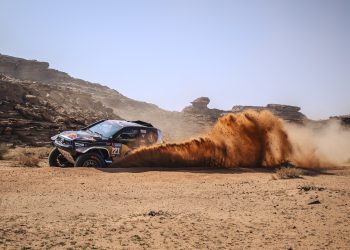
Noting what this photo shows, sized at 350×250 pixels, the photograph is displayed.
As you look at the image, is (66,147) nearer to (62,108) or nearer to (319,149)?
(319,149)

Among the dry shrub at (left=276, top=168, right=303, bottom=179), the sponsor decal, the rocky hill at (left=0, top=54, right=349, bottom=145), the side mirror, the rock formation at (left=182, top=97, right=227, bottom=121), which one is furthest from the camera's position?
the rock formation at (left=182, top=97, right=227, bottom=121)

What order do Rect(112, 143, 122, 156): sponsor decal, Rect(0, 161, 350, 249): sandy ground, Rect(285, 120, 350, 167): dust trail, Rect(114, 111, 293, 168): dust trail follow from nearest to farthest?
Rect(0, 161, 350, 249): sandy ground → Rect(112, 143, 122, 156): sponsor decal → Rect(114, 111, 293, 168): dust trail → Rect(285, 120, 350, 167): dust trail

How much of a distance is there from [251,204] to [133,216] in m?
2.56

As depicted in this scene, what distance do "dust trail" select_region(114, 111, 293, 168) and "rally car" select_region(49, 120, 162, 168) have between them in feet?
1.24

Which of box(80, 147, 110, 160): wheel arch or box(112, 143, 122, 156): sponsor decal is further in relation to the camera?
box(112, 143, 122, 156): sponsor decal

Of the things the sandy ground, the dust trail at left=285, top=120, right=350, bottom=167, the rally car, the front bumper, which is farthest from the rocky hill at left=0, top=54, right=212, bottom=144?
the sandy ground

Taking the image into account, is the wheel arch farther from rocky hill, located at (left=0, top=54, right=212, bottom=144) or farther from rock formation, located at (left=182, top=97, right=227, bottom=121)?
rock formation, located at (left=182, top=97, right=227, bottom=121)

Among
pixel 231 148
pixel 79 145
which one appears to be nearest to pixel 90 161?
pixel 79 145

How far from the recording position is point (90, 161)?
12.1 m

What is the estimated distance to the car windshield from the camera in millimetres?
12774

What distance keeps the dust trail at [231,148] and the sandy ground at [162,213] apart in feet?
8.87

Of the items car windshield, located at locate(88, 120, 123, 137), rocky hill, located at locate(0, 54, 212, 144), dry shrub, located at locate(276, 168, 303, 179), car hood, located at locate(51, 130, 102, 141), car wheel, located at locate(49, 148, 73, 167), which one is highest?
rocky hill, located at locate(0, 54, 212, 144)

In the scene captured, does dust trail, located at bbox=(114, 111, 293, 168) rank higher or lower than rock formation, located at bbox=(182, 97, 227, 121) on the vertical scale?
lower

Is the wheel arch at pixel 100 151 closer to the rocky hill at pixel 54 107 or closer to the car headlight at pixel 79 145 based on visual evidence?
the car headlight at pixel 79 145
